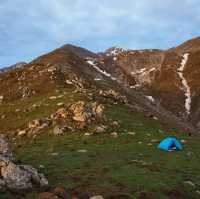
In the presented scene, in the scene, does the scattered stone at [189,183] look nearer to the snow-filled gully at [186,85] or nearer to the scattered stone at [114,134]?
the scattered stone at [114,134]

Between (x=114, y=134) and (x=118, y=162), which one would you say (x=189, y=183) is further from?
(x=114, y=134)

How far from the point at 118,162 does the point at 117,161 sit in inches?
21.1

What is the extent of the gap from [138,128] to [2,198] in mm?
32671

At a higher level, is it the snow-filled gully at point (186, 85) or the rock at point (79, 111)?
the snow-filled gully at point (186, 85)

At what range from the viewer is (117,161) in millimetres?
37438

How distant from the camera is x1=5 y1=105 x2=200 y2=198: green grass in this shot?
2909cm

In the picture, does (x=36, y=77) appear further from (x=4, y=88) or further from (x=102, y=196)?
(x=102, y=196)

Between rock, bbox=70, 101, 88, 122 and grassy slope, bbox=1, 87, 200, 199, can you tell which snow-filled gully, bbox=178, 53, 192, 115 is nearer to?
grassy slope, bbox=1, 87, 200, 199

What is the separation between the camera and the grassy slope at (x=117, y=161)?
95.5 feet

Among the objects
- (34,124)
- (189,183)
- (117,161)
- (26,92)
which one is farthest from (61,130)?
(26,92)

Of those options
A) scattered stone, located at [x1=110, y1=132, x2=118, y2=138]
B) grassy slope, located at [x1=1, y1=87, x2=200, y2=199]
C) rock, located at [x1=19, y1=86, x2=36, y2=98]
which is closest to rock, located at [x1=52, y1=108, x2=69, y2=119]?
grassy slope, located at [x1=1, y1=87, x2=200, y2=199]

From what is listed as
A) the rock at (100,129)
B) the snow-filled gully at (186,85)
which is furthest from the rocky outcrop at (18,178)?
the snow-filled gully at (186,85)

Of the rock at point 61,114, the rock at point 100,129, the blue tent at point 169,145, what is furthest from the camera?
the rock at point 61,114

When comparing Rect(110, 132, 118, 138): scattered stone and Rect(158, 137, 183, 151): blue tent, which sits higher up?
Rect(110, 132, 118, 138): scattered stone
